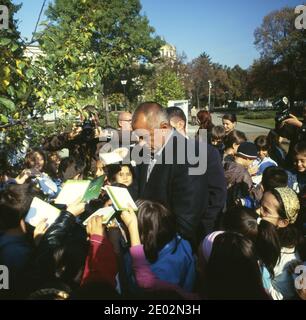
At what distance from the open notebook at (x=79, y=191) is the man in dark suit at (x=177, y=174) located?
1.47ft

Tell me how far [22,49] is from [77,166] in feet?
5.78

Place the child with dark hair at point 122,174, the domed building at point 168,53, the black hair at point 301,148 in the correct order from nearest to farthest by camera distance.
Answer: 1. the black hair at point 301,148
2. the child with dark hair at point 122,174
3. the domed building at point 168,53

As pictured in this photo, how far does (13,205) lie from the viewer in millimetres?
2537

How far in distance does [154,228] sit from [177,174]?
1.61 ft

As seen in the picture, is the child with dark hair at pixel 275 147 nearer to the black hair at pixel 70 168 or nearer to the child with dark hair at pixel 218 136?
the child with dark hair at pixel 218 136

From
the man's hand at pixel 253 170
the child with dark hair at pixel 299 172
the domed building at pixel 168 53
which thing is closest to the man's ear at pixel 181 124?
the man's hand at pixel 253 170

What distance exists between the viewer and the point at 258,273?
2041 millimetres

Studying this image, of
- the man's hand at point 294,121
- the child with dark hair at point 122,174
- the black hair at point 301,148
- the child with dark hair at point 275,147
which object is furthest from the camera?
the child with dark hair at point 275,147

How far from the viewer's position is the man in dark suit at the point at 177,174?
8.56 feet

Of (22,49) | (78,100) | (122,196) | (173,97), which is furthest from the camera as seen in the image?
(173,97)

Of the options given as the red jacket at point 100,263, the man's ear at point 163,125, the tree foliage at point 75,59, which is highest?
the tree foliage at point 75,59

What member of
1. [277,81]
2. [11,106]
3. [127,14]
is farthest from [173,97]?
[277,81]

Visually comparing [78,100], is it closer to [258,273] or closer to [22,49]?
[22,49]

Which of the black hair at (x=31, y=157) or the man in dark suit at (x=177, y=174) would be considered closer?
the man in dark suit at (x=177, y=174)
